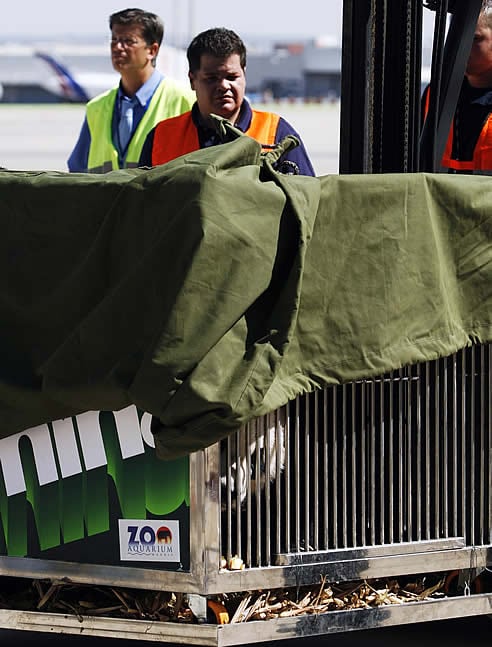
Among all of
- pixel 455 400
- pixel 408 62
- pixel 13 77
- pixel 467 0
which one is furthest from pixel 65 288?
pixel 13 77

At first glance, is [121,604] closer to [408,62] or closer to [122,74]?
[408,62]

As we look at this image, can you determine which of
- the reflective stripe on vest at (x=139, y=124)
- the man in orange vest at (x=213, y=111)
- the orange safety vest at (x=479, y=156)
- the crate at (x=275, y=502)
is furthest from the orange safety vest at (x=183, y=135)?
the crate at (x=275, y=502)

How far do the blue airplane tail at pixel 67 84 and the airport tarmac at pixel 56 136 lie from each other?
13372mm

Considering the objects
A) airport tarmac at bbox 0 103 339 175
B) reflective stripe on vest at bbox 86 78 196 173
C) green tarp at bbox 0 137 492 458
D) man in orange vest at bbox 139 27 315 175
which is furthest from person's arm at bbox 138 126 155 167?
airport tarmac at bbox 0 103 339 175

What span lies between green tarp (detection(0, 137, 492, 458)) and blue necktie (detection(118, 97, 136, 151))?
10.5 feet

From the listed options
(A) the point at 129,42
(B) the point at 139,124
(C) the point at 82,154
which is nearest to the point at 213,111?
(B) the point at 139,124

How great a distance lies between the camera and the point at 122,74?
268 inches

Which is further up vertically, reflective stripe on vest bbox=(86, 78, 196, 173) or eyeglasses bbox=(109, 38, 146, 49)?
eyeglasses bbox=(109, 38, 146, 49)

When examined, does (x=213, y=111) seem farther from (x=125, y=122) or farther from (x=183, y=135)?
(x=125, y=122)

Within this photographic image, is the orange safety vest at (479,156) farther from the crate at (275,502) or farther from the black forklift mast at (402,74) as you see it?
the crate at (275,502)

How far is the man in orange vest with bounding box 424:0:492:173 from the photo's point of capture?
443cm

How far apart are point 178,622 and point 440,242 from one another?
137 centimetres

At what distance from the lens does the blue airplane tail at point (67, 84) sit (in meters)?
84.6

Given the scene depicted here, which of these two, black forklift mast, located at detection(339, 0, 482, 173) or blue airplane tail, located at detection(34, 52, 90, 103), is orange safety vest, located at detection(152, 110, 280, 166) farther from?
blue airplane tail, located at detection(34, 52, 90, 103)
